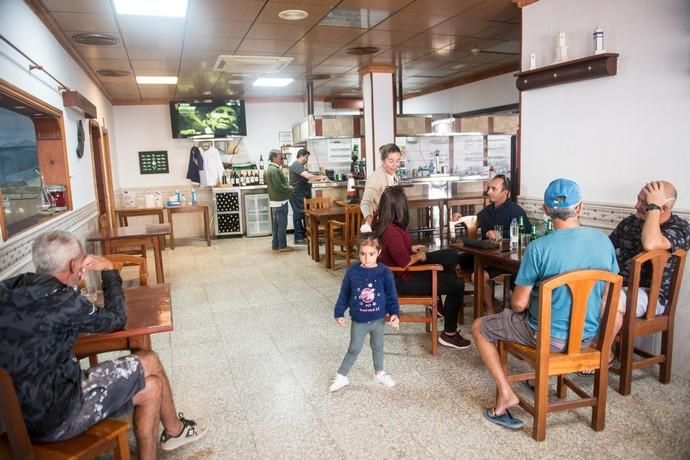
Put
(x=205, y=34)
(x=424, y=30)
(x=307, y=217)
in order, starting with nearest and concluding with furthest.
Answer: (x=205, y=34) → (x=424, y=30) → (x=307, y=217)

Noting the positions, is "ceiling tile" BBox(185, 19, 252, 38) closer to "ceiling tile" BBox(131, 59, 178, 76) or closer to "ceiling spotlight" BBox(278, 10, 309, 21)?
"ceiling spotlight" BBox(278, 10, 309, 21)

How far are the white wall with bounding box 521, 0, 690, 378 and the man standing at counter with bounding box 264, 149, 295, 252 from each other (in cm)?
398

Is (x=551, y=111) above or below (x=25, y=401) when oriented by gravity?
above

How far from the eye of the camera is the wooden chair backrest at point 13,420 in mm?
1433

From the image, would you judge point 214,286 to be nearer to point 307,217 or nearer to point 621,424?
point 307,217

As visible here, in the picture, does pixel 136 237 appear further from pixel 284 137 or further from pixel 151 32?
pixel 284 137

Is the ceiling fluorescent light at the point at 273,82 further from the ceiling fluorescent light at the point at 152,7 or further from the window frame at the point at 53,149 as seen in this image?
the window frame at the point at 53,149

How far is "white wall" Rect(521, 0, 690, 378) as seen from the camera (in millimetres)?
2916

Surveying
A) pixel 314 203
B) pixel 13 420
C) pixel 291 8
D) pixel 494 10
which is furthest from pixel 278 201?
pixel 13 420

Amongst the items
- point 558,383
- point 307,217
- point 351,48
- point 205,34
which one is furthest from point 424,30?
point 558,383

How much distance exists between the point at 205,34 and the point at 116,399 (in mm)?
3823

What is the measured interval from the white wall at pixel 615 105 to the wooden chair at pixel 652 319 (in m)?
0.50

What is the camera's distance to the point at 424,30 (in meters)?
5.05

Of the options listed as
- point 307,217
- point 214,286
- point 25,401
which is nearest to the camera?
point 25,401
